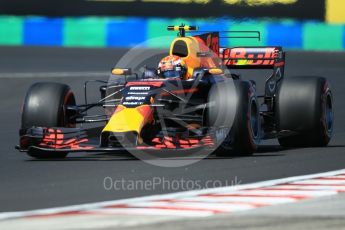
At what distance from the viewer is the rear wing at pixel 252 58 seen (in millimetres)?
13539

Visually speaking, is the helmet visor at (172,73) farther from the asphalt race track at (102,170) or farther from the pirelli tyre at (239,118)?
the asphalt race track at (102,170)

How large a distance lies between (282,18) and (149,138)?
42.7 ft

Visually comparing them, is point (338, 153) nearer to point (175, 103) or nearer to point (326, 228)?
point (175, 103)

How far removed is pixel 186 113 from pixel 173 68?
0.70m

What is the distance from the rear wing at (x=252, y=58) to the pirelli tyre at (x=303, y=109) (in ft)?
2.86

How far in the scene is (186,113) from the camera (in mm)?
12000

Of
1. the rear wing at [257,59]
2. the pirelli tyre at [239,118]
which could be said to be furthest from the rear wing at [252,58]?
the pirelli tyre at [239,118]

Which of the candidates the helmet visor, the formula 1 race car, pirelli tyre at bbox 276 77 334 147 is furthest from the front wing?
pirelli tyre at bbox 276 77 334 147

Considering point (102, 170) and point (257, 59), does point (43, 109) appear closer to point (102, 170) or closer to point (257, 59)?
point (102, 170)

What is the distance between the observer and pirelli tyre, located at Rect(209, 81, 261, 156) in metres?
11.4

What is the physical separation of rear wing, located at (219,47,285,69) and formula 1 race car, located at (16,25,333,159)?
34 centimetres

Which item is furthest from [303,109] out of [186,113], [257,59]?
[186,113]

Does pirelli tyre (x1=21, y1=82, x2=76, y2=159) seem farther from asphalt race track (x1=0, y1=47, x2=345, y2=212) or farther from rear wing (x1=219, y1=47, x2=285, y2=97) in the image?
rear wing (x1=219, y1=47, x2=285, y2=97)

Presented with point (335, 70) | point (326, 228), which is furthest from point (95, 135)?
point (335, 70)
